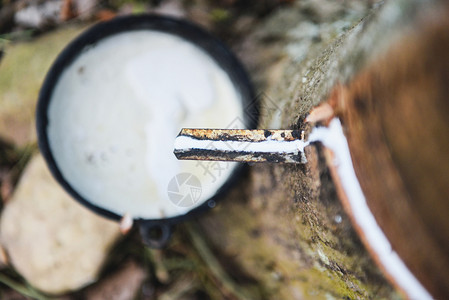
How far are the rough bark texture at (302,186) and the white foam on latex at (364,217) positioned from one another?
22 mm

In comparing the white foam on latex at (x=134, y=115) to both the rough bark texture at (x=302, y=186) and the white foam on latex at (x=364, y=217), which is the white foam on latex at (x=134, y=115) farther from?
the white foam on latex at (x=364, y=217)

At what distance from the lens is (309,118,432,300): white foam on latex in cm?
33

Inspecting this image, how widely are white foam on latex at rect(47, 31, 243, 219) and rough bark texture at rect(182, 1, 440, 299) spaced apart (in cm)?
13

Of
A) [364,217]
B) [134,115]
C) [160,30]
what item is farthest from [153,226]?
[364,217]

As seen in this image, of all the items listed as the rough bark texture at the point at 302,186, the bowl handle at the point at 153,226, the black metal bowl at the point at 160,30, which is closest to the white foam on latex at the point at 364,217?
the rough bark texture at the point at 302,186

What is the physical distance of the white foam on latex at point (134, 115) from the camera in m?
0.81

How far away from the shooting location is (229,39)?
3.25ft

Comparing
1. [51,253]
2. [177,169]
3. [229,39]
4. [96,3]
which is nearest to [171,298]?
[51,253]

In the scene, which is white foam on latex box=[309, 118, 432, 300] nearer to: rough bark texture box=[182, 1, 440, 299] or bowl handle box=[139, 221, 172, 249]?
rough bark texture box=[182, 1, 440, 299]

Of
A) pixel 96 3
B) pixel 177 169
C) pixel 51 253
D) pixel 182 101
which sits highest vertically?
pixel 96 3

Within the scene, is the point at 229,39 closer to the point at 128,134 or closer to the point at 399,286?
the point at 128,134

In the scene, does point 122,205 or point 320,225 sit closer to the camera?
point 320,225

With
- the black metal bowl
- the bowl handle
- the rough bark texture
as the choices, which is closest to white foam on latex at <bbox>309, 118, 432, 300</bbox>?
the rough bark texture

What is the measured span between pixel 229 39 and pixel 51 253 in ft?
2.39
